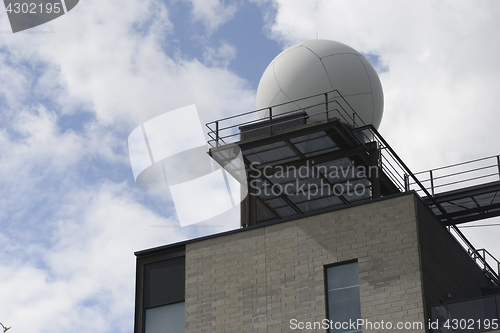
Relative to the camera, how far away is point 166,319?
960 inches

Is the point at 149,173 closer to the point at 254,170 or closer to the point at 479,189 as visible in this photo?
the point at 254,170

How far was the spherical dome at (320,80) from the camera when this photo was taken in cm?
2559

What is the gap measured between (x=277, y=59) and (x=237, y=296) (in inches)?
337

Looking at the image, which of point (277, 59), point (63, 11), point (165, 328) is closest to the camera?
point (63, 11)

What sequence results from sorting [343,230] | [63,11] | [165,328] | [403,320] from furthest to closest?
[165,328], [343,230], [403,320], [63,11]

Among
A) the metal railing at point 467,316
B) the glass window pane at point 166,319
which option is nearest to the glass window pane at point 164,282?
the glass window pane at point 166,319

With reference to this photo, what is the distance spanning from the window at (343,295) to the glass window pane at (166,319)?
4853mm

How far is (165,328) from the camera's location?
24.3 m

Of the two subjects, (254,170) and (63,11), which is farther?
(254,170)

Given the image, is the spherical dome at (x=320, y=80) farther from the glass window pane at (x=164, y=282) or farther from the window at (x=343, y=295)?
the glass window pane at (x=164, y=282)

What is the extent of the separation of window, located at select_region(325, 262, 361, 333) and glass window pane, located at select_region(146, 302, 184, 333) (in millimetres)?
4853

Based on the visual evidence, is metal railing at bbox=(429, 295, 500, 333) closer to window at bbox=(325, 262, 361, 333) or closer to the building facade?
the building facade

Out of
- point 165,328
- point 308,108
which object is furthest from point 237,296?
point 308,108

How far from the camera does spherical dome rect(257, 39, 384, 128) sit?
2559cm
